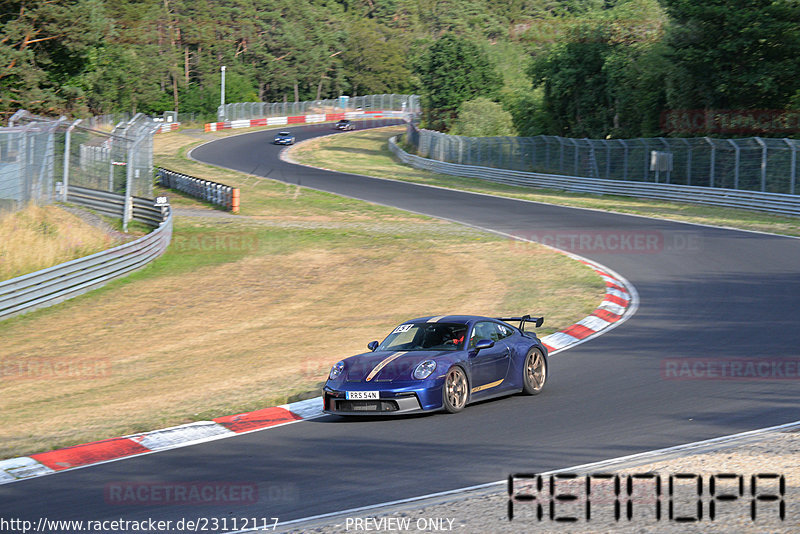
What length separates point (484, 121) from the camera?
217 feet

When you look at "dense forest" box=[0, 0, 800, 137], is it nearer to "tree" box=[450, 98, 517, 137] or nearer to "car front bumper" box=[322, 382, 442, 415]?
"tree" box=[450, 98, 517, 137]

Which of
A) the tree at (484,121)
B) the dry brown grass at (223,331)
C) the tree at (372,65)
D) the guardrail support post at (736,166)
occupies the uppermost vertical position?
the tree at (372,65)

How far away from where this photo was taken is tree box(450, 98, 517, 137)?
6574cm

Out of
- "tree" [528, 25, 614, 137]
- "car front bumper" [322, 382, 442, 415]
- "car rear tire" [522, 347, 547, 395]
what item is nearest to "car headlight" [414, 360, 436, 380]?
"car front bumper" [322, 382, 442, 415]

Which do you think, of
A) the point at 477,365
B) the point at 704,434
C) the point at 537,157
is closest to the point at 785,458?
the point at 704,434

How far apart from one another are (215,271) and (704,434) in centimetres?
1833

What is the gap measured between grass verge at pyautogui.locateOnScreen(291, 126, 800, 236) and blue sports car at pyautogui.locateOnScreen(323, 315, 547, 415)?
1915 cm

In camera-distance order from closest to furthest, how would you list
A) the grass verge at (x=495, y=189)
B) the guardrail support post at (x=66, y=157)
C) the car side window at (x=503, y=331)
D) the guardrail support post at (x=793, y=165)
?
the car side window at (x=503, y=331) → the guardrail support post at (x=66, y=157) → the grass verge at (x=495, y=189) → the guardrail support post at (x=793, y=165)

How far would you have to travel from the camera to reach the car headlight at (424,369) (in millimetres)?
10562

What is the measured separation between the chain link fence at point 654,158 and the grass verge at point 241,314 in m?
11.7

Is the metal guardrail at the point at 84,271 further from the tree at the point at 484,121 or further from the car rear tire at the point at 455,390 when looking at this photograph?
the tree at the point at 484,121

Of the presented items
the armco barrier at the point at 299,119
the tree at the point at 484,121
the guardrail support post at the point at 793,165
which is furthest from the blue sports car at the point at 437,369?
the armco barrier at the point at 299,119

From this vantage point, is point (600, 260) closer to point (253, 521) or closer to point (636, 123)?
point (253, 521)

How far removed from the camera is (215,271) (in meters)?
25.4
